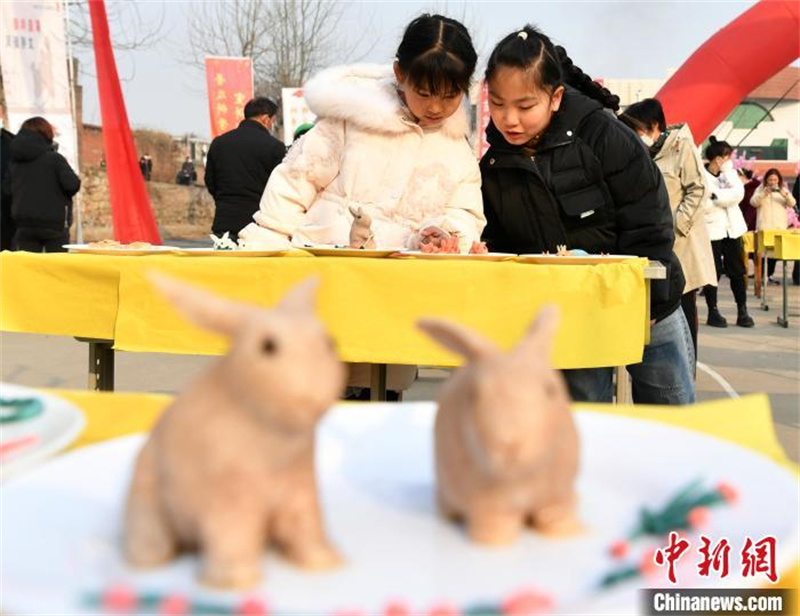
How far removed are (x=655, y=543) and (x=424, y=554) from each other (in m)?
0.14

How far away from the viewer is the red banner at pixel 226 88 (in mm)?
10320

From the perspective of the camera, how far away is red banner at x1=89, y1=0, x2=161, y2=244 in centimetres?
866

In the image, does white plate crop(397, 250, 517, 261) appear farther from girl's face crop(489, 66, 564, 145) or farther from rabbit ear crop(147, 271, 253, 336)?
rabbit ear crop(147, 271, 253, 336)

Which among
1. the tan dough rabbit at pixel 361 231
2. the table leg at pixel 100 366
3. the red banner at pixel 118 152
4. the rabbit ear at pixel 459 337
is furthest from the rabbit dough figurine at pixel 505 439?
the red banner at pixel 118 152

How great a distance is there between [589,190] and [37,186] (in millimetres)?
4359

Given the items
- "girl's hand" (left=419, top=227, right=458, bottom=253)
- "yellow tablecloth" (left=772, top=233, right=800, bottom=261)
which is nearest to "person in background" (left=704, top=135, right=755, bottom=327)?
"yellow tablecloth" (left=772, top=233, right=800, bottom=261)

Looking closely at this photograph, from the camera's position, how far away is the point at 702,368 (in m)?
4.25

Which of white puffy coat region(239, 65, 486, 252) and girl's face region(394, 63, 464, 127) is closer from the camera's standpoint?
girl's face region(394, 63, 464, 127)

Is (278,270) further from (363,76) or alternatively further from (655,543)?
(655,543)

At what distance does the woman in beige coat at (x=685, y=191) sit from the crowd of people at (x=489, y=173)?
1.62 metres

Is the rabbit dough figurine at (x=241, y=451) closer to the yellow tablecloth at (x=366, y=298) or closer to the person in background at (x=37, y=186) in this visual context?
the yellow tablecloth at (x=366, y=298)

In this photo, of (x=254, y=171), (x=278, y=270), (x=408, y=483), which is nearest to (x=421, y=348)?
(x=278, y=270)

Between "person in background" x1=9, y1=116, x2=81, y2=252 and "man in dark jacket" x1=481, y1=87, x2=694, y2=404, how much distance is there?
4.05m

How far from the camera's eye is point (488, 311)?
165 cm
